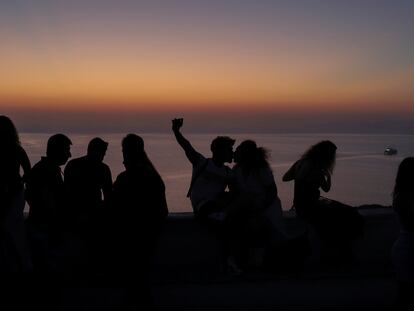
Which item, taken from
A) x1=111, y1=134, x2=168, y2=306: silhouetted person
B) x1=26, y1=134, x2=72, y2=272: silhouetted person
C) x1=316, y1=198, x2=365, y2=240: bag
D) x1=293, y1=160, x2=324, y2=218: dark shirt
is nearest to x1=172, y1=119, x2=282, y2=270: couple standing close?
x1=293, y1=160, x2=324, y2=218: dark shirt

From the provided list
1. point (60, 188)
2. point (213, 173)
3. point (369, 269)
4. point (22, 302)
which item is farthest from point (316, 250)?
point (22, 302)

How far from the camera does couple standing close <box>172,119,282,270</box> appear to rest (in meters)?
6.23

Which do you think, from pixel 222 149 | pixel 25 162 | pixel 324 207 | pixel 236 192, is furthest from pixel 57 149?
pixel 324 207

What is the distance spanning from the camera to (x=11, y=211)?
3988 mm

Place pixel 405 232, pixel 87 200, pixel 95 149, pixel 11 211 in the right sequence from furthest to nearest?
pixel 95 149 < pixel 87 200 < pixel 405 232 < pixel 11 211

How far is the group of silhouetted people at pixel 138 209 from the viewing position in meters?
4.19

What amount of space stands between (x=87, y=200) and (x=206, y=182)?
1.39 metres

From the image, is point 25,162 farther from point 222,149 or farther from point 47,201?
point 222,149

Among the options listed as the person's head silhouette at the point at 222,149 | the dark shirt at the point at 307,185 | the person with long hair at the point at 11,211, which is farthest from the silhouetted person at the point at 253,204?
the person with long hair at the point at 11,211

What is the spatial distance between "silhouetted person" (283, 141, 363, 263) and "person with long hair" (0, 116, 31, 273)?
345 centimetres

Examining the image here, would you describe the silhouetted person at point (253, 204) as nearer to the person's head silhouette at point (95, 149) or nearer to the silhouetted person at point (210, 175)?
the silhouetted person at point (210, 175)

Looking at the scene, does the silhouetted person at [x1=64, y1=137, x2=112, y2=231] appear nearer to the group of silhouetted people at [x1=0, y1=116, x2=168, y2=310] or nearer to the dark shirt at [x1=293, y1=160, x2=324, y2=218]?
the group of silhouetted people at [x1=0, y1=116, x2=168, y2=310]

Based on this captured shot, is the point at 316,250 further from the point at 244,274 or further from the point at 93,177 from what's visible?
the point at 93,177

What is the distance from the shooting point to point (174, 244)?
21.0ft
